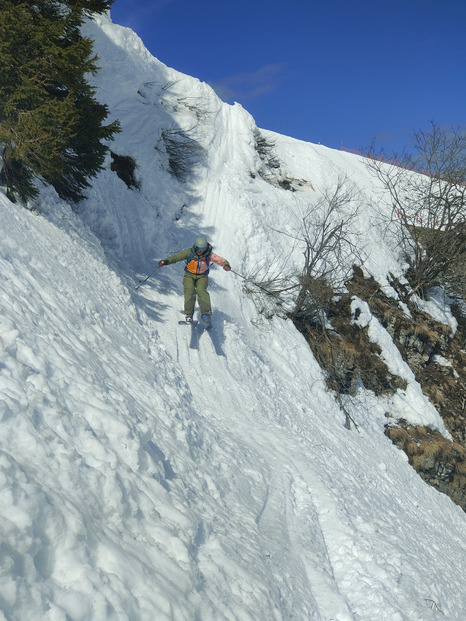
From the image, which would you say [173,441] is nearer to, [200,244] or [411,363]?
[200,244]

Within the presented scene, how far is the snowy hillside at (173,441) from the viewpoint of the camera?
2.81m

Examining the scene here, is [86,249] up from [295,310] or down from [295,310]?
down

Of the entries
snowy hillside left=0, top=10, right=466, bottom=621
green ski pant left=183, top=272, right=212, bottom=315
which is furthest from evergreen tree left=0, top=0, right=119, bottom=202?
green ski pant left=183, top=272, right=212, bottom=315

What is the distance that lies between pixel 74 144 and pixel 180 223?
594 centimetres

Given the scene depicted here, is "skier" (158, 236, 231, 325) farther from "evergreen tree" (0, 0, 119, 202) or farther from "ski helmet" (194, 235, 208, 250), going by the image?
"evergreen tree" (0, 0, 119, 202)

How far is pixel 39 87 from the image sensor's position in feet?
22.3

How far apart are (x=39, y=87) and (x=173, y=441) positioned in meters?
6.10

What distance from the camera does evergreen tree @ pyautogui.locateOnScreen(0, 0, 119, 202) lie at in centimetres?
655

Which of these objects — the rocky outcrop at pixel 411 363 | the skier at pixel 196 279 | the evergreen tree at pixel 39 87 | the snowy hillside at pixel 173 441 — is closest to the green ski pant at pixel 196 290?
the skier at pixel 196 279

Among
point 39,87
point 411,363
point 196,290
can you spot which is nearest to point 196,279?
point 196,290

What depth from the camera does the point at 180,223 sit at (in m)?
13.8

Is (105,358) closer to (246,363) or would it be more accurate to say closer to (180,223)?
(246,363)

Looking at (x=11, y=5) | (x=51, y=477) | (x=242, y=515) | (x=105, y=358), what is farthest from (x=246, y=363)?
(x=11, y=5)

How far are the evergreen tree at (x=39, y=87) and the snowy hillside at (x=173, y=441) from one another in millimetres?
982
